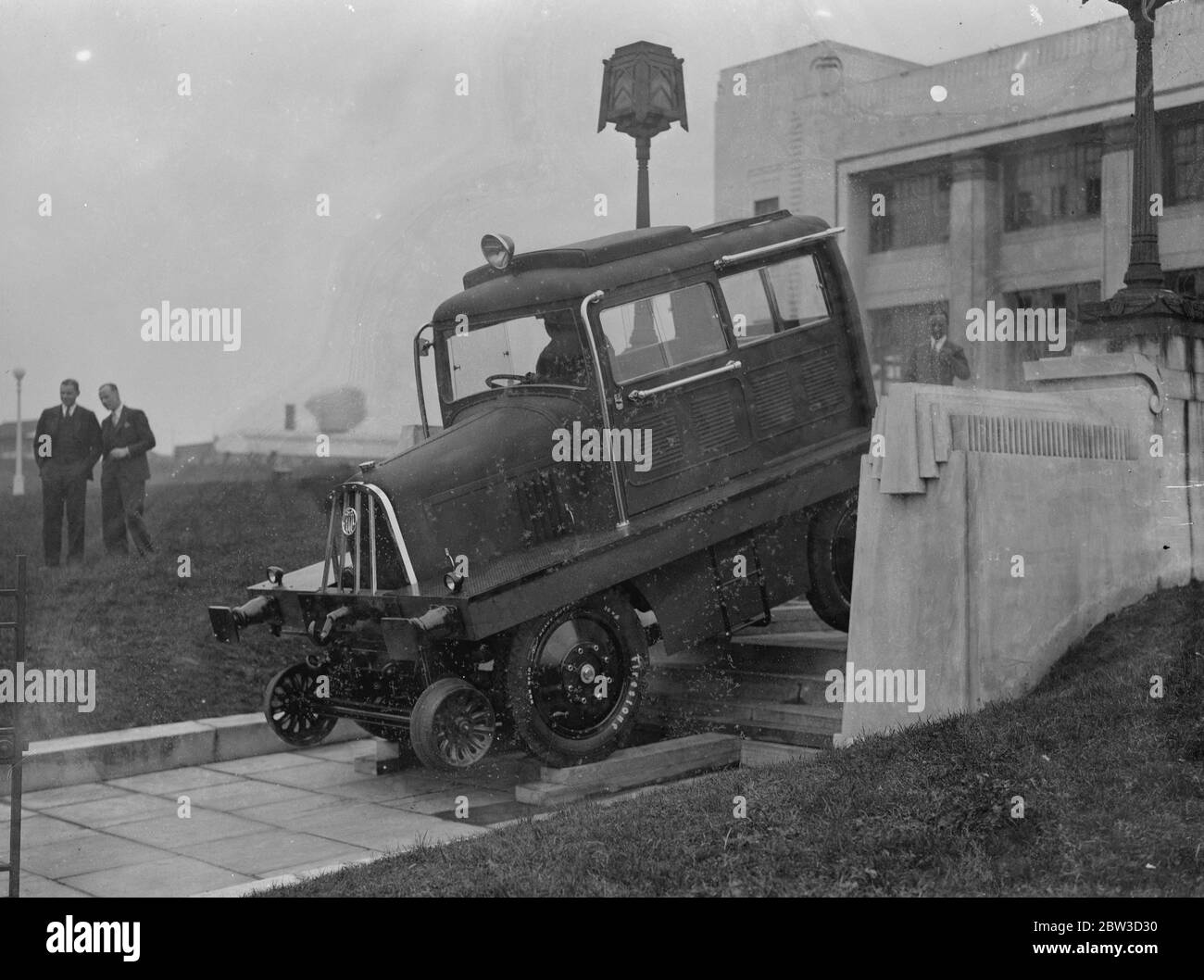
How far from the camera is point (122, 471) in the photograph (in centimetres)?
1119

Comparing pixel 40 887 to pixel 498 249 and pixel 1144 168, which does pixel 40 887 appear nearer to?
pixel 498 249

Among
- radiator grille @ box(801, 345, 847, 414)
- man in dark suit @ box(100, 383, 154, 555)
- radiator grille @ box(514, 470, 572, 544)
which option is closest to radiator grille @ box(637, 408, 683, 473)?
radiator grille @ box(514, 470, 572, 544)

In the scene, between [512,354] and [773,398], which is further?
[773,398]

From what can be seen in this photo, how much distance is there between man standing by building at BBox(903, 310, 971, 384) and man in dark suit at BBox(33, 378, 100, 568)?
705 cm

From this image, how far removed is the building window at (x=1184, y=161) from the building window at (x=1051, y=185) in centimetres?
193

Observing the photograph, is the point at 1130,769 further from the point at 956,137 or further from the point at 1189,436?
the point at 956,137

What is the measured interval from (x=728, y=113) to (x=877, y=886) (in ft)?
30.6

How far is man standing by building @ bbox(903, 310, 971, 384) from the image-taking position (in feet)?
34.9

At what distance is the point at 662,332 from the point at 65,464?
5.76 metres

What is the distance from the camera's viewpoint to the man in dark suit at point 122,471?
11.1 metres

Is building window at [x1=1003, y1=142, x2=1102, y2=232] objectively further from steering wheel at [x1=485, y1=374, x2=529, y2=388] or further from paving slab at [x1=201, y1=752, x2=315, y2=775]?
paving slab at [x1=201, y1=752, x2=315, y2=775]

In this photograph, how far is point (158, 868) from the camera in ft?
19.9

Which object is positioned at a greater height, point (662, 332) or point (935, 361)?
point (935, 361)

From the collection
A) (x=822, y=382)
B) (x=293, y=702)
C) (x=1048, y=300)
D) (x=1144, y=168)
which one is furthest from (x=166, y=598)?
(x=1048, y=300)
